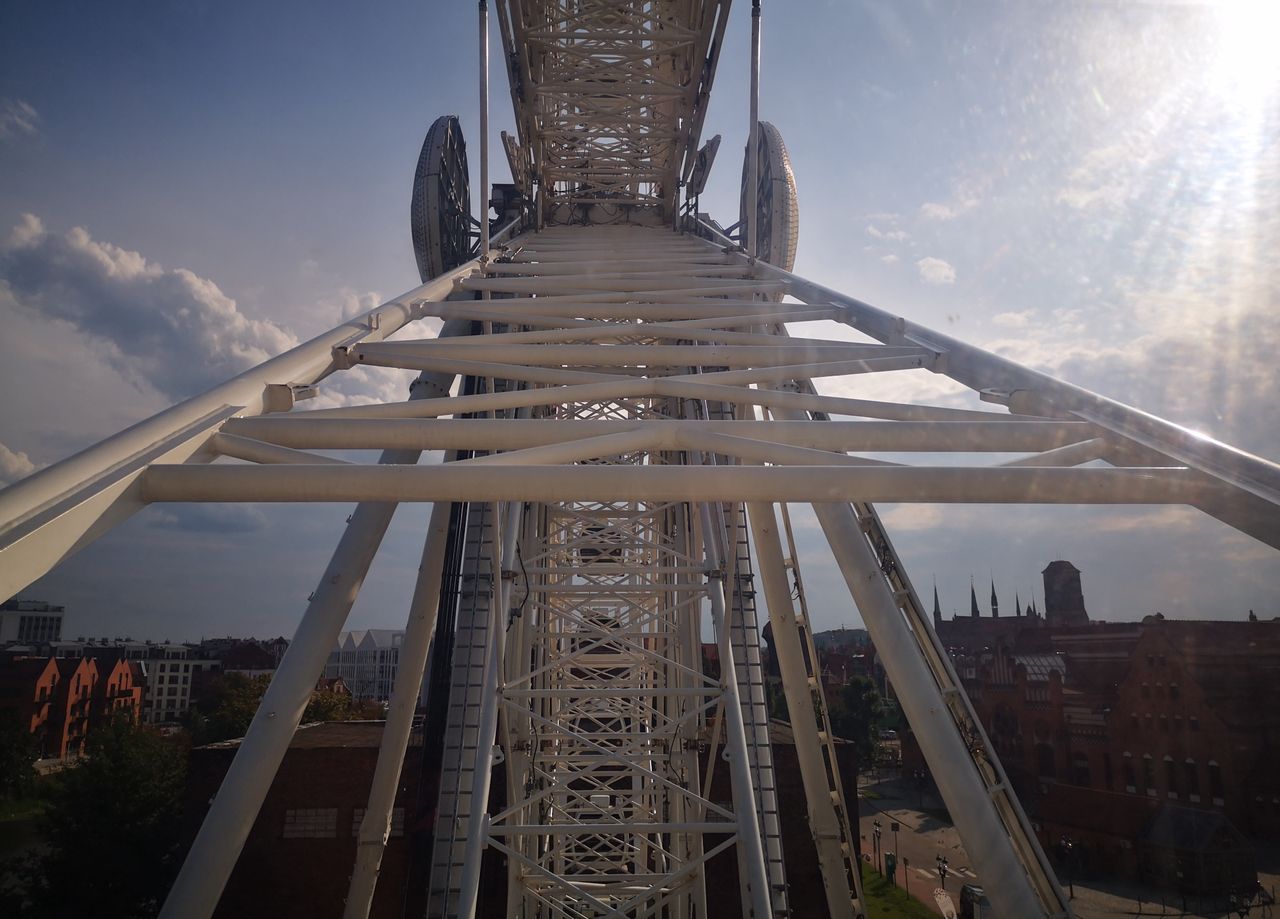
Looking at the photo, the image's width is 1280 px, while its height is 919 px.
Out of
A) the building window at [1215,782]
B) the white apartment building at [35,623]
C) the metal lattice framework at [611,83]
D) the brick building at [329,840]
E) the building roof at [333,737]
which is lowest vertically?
the building window at [1215,782]

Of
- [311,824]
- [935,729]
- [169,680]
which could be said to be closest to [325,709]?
[311,824]

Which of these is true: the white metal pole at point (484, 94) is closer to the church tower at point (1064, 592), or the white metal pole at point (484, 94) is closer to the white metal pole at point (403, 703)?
the white metal pole at point (403, 703)

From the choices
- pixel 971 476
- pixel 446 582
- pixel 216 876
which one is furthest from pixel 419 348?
pixel 446 582

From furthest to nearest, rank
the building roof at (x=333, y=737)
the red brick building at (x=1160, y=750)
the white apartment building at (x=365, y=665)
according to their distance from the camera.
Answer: the white apartment building at (x=365, y=665), the red brick building at (x=1160, y=750), the building roof at (x=333, y=737)

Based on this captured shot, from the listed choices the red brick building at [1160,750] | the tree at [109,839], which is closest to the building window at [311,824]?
the tree at [109,839]

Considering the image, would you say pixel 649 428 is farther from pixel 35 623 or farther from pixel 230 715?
pixel 35 623

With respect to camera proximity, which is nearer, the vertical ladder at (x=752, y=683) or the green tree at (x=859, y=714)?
the vertical ladder at (x=752, y=683)

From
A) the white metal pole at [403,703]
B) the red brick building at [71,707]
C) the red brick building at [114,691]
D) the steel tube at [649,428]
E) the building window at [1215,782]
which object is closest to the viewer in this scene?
the steel tube at [649,428]

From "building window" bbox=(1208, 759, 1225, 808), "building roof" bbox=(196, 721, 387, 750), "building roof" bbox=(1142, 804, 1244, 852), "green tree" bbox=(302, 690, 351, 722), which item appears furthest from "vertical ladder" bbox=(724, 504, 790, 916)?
"building window" bbox=(1208, 759, 1225, 808)
